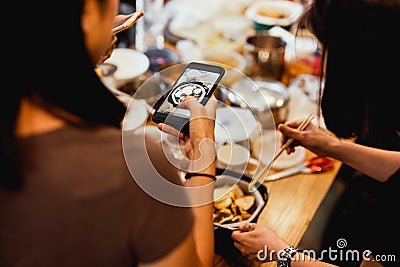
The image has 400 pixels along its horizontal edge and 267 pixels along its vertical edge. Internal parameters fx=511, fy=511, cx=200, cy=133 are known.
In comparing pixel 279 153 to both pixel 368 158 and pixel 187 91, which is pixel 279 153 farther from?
pixel 187 91

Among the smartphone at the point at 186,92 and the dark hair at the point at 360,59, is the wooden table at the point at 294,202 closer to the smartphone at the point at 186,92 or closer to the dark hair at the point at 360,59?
the dark hair at the point at 360,59

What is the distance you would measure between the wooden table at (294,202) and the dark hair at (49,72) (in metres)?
0.85

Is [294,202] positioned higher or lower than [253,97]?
lower

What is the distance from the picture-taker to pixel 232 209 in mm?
1433

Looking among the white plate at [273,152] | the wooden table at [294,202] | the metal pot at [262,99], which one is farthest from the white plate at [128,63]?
the wooden table at [294,202]

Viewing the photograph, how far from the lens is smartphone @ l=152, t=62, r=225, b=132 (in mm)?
1228

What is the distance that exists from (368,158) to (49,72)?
43.1 inches

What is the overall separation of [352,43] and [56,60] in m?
0.79

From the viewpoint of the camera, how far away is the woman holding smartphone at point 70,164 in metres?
0.75

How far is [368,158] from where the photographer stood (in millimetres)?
1550

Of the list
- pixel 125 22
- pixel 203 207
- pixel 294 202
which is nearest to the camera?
pixel 203 207

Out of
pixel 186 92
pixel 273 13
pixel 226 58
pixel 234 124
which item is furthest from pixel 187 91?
pixel 273 13

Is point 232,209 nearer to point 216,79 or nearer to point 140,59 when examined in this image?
point 216,79

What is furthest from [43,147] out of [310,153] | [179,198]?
[310,153]
